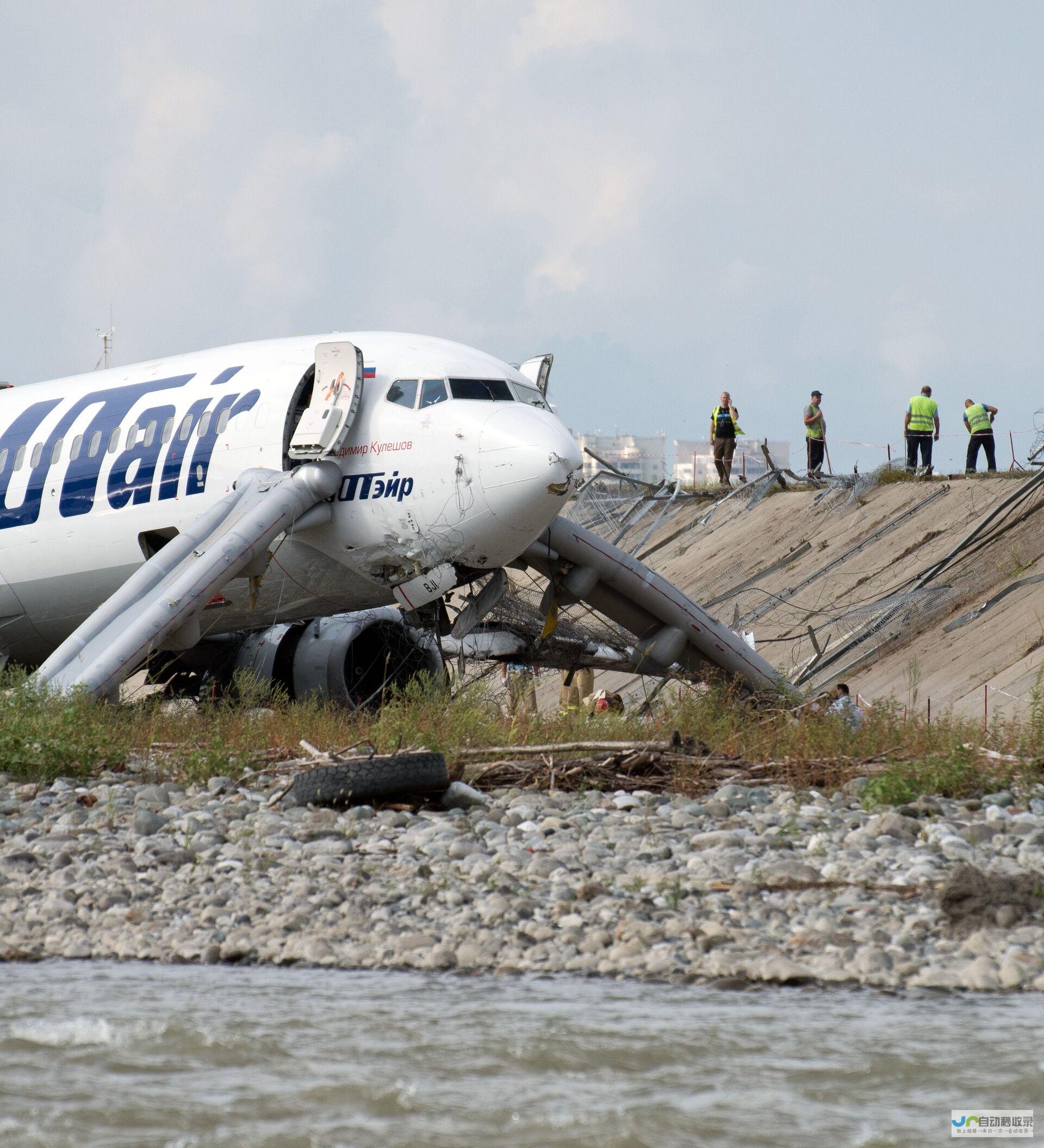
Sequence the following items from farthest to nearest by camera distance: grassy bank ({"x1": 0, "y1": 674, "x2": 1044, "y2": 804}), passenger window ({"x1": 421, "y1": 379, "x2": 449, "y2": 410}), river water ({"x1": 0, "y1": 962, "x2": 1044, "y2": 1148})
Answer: passenger window ({"x1": 421, "y1": 379, "x2": 449, "y2": 410}), grassy bank ({"x1": 0, "y1": 674, "x2": 1044, "y2": 804}), river water ({"x1": 0, "y1": 962, "x2": 1044, "y2": 1148})

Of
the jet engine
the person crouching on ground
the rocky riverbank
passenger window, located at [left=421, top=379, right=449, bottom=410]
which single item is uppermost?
passenger window, located at [left=421, top=379, right=449, bottom=410]

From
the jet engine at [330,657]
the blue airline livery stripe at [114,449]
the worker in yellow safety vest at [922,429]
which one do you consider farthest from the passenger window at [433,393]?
the worker in yellow safety vest at [922,429]

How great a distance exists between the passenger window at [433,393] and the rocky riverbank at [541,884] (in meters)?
6.28

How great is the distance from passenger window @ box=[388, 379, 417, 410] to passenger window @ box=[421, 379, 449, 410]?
0.11 m

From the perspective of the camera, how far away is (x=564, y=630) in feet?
67.4

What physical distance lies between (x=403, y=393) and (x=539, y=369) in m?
2.39

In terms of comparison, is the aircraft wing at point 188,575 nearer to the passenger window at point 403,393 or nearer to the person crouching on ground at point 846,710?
the passenger window at point 403,393

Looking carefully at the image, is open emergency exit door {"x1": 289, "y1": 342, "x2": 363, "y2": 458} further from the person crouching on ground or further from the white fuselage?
the person crouching on ground

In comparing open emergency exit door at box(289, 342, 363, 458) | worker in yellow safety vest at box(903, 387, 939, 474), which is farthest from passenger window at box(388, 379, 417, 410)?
worker in yellow safety vest at box(903, 387, 939, 474)

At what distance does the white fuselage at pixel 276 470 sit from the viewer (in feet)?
54.7

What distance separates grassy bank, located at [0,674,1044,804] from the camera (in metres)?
12.3

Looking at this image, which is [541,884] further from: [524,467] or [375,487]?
[375,487]

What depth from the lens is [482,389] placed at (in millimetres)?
17266

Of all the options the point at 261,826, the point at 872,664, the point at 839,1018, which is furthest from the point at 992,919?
the point at 872,664
